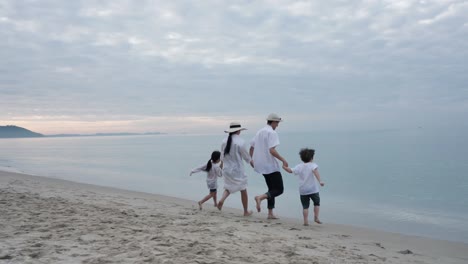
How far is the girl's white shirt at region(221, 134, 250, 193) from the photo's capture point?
710cm

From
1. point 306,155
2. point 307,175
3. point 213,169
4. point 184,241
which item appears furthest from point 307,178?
point 184,241

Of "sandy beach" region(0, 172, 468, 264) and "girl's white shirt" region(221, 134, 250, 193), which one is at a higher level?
"girl's white shirt" region(221, 134, 250, 193)

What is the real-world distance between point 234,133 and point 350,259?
3456 millimetres

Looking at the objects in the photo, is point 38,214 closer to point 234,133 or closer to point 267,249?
point 234,133

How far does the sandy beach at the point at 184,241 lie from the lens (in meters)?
4.02

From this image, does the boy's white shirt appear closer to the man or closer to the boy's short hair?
the boy's short hair

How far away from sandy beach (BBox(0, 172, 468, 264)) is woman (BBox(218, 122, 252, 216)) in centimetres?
67

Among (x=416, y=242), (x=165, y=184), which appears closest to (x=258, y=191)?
(x=165, y=184)

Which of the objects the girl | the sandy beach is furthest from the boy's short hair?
the girl

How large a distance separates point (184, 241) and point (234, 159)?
276cm

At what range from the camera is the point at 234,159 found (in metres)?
7.18

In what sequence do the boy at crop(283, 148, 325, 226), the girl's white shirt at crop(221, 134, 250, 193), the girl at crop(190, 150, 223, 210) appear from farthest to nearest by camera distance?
the girl at crop(190, 150, 223, 210) → the girl's white shirt at crop(221, 134, 250, 193) → the boy at crop(283, 148, 325, 226)

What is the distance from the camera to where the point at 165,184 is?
53.7ft

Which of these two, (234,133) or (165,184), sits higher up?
(234,133)
